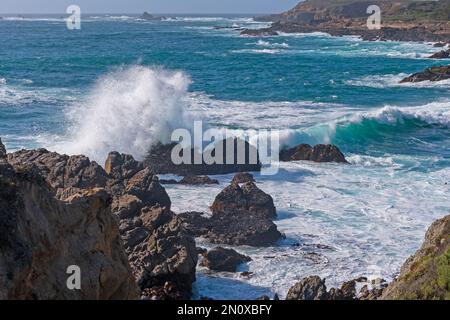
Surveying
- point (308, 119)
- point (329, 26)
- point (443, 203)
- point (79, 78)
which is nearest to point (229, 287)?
point (443, 203)

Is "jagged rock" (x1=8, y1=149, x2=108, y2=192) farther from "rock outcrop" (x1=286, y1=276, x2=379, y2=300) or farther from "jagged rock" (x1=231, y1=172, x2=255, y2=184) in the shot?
"rock outcrop" (x1=286, y1=276, x2=379, y2=300)

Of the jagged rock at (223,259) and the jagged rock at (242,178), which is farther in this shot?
the jagged rock at (242,178)

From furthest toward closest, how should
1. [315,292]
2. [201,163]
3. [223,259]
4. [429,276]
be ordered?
[201,163], [223,259], [315,292], [429,276]

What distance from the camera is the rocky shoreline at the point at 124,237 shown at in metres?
6.02

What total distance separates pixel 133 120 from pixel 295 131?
20.7ft

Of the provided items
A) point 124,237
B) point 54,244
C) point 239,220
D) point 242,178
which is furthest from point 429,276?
point 242,178

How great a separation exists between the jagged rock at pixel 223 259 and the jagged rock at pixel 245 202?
257 cm

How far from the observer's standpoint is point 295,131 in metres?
24.4

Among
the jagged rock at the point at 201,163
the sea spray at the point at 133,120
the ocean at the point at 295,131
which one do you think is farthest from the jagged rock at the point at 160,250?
the sea spray at the point at 133,120

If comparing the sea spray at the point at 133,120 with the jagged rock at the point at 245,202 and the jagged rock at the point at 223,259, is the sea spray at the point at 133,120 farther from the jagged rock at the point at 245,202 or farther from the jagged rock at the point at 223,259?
the jagged rock at the point at 223,259

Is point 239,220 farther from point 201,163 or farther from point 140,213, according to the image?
point 201,163

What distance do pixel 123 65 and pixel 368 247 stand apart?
4163cm

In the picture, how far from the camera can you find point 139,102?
74.9ft
